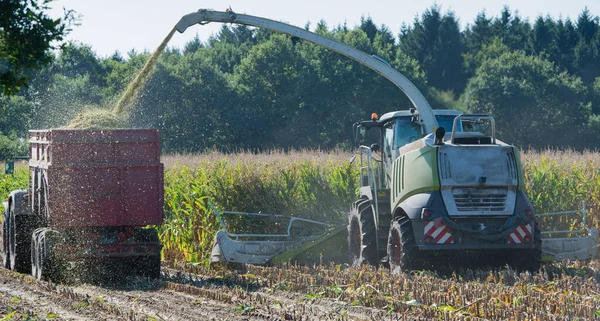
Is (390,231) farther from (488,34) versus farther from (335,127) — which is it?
(488,34)

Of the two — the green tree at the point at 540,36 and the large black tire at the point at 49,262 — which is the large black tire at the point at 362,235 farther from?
the green tree at the point at 540,36

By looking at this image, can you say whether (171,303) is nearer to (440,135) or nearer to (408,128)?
(440,135)

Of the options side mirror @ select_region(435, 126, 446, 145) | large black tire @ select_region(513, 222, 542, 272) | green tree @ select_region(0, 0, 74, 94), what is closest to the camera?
green tree @ select_region(0, 0, 74, 94)

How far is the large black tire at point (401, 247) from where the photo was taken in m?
11.1

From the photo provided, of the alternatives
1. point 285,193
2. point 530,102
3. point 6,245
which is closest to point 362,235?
point 285,193

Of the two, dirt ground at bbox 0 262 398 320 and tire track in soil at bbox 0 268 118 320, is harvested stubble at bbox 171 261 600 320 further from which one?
tire track in soil at bbox 0 268 118 320

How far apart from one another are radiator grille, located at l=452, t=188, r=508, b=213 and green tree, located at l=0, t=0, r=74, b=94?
5607 mm

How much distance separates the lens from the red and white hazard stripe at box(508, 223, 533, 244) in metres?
11.1

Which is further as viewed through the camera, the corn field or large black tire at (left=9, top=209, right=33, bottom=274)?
the corn field

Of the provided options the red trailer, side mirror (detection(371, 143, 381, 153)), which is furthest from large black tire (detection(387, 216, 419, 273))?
the red trailer

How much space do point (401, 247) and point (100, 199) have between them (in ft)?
13.8

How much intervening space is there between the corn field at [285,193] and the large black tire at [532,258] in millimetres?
4515

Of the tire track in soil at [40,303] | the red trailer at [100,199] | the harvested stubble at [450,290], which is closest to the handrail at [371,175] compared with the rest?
the harvested stubble at [450,290]

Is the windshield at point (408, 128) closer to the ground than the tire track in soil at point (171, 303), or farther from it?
farther from it
